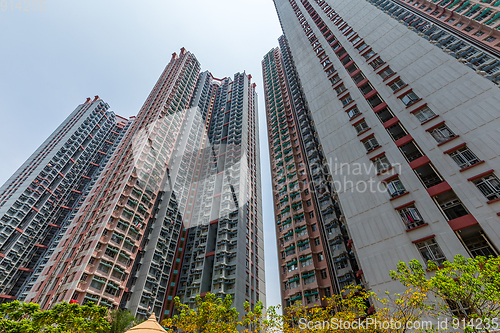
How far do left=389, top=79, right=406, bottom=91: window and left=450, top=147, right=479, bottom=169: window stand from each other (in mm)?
11023

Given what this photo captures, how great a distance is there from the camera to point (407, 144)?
24.6m

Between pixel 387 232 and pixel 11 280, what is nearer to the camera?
pixel 387 232

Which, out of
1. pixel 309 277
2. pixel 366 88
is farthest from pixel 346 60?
pixel 309 277

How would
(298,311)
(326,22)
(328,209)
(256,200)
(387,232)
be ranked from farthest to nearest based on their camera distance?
1. (256,200)
2. (326,22)
3. (328,209)
4. (387,232)
5. (298,311)

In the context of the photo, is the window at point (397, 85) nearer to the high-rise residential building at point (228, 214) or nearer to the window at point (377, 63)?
the window at point (377, 63)

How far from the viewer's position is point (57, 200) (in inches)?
2682

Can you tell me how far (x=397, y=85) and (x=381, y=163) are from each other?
427 inches

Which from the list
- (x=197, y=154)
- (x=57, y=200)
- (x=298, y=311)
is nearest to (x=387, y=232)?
(x=298, y=311)

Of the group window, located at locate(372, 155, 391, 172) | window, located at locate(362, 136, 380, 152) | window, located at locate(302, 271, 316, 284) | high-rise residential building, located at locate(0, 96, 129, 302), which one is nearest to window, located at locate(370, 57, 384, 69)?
window, located at locate(362, 136, 380, 152)

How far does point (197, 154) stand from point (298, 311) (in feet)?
203

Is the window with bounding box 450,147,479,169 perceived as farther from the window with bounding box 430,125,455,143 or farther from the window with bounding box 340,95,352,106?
the window with bounding box 340,95,352,106

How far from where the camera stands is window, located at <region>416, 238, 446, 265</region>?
17.8 meters

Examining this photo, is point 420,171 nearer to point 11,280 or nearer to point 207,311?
point 207,311

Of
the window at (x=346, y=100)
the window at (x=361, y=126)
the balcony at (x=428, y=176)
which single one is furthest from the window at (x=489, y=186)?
the window at (x=346, y=100)
